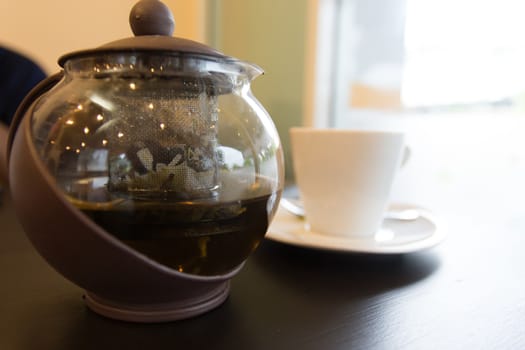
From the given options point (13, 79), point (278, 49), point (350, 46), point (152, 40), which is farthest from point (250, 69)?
point (13, 79)

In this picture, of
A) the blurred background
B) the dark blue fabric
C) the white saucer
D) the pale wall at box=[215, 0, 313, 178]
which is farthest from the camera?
the dark blue fabric

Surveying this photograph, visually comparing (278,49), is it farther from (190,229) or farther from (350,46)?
(190,229)

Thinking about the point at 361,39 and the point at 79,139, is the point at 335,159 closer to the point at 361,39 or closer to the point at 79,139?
the point at 79,139

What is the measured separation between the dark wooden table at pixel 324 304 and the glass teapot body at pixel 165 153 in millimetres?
42

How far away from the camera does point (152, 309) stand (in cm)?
26

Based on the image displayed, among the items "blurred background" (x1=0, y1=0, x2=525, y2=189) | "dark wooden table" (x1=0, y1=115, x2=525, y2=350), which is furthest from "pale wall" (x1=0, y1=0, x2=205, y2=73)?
"dark wooden table" (x1=0, y1=115, x2=525, y2=350)

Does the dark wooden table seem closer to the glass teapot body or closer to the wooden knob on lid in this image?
the glass teapot body

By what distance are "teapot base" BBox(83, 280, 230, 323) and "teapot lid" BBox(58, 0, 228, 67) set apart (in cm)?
15

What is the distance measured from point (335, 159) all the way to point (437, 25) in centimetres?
41

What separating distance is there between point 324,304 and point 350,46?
0.69 metres

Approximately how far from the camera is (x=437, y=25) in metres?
0.69

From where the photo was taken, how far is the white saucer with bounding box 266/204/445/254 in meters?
0.37

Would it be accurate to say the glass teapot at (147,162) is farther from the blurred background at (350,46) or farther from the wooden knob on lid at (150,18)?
the blurred background at (350,46)

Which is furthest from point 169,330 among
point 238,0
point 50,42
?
point 50,42
